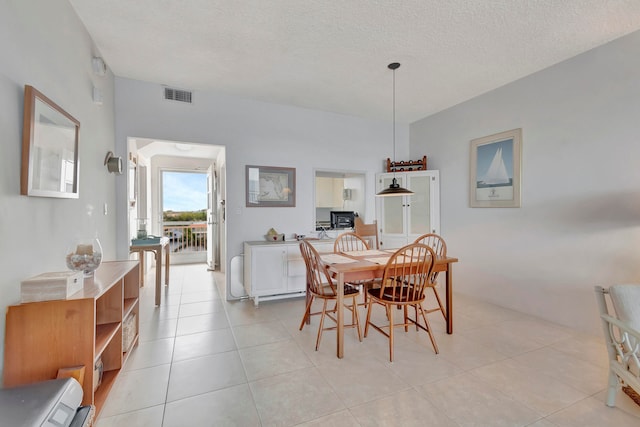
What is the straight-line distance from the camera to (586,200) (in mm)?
2824

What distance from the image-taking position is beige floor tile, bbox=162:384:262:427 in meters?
1.64

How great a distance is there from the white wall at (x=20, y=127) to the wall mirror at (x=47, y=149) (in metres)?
0.04

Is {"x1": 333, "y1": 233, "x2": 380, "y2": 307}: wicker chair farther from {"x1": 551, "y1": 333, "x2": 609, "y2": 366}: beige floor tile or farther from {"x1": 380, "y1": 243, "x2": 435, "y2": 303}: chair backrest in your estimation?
{"x1": 551, "y1": 333, "x2": 609, "y2": 366}: beige floor tile

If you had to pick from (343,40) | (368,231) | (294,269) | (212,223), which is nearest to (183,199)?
(212,223)

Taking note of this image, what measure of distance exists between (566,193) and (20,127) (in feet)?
14.8

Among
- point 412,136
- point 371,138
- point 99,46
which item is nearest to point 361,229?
point 371,138

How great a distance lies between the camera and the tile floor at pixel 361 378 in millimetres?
1691

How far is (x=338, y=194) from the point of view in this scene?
6016 millimetres

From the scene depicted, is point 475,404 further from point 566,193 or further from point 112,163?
point 112,163

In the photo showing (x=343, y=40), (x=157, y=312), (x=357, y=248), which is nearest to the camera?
(x=343, y=40)

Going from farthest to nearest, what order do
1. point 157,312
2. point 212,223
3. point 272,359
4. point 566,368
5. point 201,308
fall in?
1. point 212,223
2. point 201,308
3. point 157,312
4. point 272,359
5. point 566,368

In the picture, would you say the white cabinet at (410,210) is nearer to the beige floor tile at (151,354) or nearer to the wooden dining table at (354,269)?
the wooden dining table at (354,269)

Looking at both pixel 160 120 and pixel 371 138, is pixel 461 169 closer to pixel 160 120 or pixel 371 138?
pixel 371 138

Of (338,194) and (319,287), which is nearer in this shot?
(319,287)
